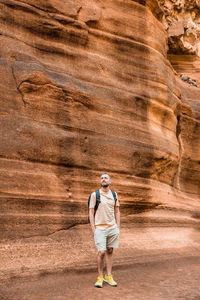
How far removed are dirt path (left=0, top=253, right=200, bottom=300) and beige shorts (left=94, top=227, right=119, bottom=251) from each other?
2.17ft

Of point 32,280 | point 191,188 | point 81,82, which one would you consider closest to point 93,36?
point 81,82

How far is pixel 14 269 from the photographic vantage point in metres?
6.09

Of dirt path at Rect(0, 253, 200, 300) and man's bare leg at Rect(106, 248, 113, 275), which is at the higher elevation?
man's bare leg at Rect(106, 248, 113, 275)

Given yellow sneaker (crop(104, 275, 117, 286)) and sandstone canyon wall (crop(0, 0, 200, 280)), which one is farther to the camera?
sandstone canyon wall (crop(0, 0, 200, 280))

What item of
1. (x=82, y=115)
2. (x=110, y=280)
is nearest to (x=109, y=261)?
(x=110, y=280)

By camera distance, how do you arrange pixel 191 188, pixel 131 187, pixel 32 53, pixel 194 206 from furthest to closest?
1. pixel 191 188
2. pixel 194 206
3. pixel 131 187
4. pixel 32 53

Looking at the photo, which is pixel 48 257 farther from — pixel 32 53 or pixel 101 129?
pixel 32 53

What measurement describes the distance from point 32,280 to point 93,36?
6652mm

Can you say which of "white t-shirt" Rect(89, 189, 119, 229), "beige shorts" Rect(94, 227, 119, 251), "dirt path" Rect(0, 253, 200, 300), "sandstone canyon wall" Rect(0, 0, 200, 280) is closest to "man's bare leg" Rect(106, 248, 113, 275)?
"beige shorts" Rect(94, 227, 119, 251)

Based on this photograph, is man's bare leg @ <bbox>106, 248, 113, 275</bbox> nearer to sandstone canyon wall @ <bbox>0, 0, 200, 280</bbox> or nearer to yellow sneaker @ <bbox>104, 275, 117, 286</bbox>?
yellow sneaker @ <bbox>104, 275, 117, 286</bbox>

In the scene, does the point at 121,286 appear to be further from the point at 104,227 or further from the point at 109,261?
the point at 104,227

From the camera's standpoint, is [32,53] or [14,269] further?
[32,53]

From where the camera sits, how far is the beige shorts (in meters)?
5.64

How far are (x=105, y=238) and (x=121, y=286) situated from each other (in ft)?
2.95
